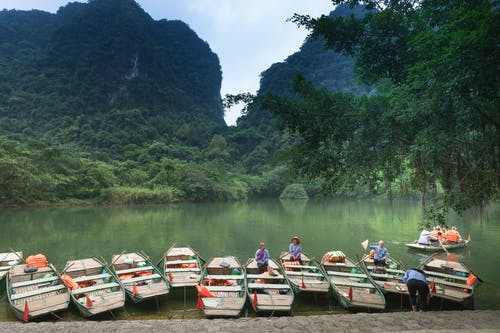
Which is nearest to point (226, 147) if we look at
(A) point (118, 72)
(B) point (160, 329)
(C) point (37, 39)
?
(A) point (118, 72)

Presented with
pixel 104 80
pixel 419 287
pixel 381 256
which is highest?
pixel 104 80

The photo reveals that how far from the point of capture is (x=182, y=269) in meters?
9.22

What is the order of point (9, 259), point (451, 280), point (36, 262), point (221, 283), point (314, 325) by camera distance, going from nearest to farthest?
point (314, 325) → point (221, 283) → point (451, 280) → point (36, 262) → point (9, 259)

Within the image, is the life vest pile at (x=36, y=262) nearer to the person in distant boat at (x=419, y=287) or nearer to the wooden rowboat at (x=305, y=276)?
the wooden rowboat at (x=305, y=276)

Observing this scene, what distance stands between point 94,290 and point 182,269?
239 cm

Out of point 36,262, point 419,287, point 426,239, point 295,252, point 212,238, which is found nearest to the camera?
point 419,287

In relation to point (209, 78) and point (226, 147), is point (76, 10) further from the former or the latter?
point (226, 147)

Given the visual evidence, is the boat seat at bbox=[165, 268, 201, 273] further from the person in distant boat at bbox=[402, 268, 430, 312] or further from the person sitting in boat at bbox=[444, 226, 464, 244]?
the person sitting in boat at bbox=[444, 226, 464, 244]

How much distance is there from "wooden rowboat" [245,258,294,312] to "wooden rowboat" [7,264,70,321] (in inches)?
158

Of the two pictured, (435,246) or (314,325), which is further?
(435,246)

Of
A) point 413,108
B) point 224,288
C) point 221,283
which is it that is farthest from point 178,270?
point 413,108

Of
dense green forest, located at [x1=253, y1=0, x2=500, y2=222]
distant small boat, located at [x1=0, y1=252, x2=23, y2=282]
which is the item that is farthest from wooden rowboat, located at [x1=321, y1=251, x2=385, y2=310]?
distant small boat, located at [x1=0, y1=252, x2=23, y2=282]

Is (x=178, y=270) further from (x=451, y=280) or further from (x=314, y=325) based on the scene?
(x=451, y=280)

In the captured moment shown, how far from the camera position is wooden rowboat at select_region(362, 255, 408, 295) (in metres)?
7.75
